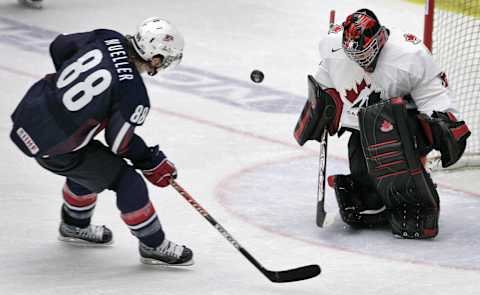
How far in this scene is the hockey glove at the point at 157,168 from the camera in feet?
12.6

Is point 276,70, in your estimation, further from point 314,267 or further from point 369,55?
point 314,267

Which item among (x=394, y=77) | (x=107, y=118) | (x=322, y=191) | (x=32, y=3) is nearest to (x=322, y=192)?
(x=322, y=191)

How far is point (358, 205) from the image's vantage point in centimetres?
445

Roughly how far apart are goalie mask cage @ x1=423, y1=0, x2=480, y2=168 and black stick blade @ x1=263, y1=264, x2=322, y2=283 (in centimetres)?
222

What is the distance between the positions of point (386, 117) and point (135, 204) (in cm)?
101

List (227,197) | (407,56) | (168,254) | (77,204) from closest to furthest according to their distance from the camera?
(168,254), (77,204), (407,56), (227,197)

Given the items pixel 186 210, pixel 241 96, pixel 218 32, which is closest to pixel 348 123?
pixel 186 210

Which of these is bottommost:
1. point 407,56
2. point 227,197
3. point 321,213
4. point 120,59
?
point 227,197

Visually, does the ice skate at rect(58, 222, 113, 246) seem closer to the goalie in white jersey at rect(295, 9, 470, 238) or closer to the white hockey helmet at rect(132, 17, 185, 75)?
the white hockey helmet at rect(132, 17, 185, 75)

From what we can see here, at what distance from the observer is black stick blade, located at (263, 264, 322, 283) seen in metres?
3.74

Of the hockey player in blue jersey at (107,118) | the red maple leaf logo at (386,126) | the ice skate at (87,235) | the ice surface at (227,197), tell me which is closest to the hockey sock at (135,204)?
the hockey player in blue jersey at (107,118)

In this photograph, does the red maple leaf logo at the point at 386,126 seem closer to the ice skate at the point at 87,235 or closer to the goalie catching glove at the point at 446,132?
the goalie catching glove at the point at 446,132

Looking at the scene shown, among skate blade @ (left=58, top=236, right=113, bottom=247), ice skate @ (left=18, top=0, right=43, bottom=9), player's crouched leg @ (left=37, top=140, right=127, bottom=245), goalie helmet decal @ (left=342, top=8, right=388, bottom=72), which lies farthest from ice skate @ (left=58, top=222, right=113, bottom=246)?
ice skate @ (left=18, top=0, right=43, bottom=9)

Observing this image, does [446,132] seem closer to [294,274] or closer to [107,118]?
[294,274]
